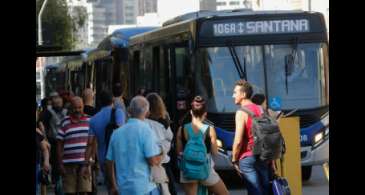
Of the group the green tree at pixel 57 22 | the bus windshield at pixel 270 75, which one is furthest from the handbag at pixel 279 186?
the green tree at pixel 57 22

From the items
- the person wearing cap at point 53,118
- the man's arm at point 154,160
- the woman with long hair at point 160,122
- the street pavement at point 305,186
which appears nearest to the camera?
the man's arm at point 154,160

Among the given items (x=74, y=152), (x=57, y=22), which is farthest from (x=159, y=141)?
(x=57, y=22)

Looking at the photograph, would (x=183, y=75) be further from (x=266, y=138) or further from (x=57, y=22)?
(x=57, y=22)

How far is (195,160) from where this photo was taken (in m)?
11.4

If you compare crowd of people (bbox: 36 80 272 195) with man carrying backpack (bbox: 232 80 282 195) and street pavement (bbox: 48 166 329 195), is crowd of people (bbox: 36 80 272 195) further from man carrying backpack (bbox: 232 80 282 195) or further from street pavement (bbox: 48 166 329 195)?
street pavement (bbox: 48 166 329 195)

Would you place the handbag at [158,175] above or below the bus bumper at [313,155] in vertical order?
above

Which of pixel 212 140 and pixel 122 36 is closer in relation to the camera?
pixel 212 140

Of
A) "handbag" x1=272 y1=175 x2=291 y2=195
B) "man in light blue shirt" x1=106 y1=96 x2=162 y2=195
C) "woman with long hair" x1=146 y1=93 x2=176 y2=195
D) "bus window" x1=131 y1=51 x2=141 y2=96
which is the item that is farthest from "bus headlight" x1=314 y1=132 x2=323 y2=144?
"man in light blue shirt" x1=106 y1=96 x2=162 y2=195

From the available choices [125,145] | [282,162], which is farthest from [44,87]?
[125,145]

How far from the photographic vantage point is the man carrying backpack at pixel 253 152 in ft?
39.3

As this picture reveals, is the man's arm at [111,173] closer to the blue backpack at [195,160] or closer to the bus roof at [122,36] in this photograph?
the blue backpack at [195,160]

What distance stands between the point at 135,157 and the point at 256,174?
2.92 meters

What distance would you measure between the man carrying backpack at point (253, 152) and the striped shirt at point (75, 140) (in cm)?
172
